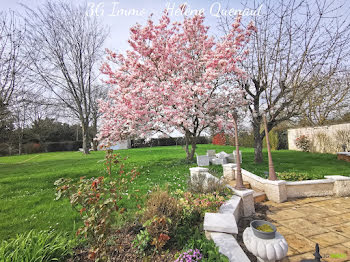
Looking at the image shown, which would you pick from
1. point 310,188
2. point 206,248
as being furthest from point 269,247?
point 310,188

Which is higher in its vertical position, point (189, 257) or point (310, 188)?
point (189, 257)

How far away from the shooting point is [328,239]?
3055 millimetres

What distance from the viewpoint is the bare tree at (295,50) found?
725cm

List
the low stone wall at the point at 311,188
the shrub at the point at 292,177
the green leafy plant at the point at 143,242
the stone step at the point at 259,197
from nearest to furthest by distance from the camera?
the green leafy plant at the point at 143,242, the stone step at the point at 259,197, the low stone wall at the point at 311,188, the shrub at the point at 292,177

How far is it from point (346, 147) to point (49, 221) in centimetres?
1747

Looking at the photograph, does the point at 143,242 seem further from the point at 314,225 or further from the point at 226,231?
the point at 314,225

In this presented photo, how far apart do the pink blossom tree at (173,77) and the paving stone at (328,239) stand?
18.1ft

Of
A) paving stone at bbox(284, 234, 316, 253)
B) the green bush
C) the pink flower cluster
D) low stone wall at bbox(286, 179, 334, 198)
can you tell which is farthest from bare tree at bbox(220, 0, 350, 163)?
the green bush

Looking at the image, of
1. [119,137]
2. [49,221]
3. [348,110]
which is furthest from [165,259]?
[348,110]

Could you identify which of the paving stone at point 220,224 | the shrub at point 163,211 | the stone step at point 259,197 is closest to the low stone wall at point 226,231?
the paving stone at point 220,224

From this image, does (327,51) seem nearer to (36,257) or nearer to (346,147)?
(346,147)

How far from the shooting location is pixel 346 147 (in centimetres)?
1230

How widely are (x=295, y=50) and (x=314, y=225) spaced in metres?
7.62

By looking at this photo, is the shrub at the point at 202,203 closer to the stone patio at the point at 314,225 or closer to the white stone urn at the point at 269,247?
the white stone urn at the point at 269,247
